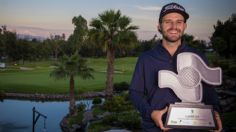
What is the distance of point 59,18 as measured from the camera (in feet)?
36.2

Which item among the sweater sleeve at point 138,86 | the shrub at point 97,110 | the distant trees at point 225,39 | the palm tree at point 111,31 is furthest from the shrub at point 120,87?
the sweater sleeve at point 138,86

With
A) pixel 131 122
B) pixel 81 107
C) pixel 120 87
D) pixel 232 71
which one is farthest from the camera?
pixel 120 87

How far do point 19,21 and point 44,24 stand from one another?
73cm

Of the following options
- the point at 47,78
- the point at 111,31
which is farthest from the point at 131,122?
the point at 111,31

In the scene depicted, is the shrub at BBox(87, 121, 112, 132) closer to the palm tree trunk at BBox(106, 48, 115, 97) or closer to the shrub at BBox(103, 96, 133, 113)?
the shrub at BBox(103, 96, 133, 113)

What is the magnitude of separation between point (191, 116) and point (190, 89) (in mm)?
96

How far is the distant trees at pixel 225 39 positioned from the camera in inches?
367

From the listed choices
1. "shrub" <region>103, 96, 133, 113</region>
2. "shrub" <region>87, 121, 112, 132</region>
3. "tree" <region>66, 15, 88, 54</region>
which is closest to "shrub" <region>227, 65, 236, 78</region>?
"shrub" <region>103, 96, 133, 113</region>

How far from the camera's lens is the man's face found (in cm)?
156

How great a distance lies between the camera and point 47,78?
40.7ft

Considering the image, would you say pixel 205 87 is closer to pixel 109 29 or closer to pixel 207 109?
pixel 207 109

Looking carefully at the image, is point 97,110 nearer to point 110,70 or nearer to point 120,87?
point 120,87

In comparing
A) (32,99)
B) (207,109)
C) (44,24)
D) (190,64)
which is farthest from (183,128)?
(32,99)

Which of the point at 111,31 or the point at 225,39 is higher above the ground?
the point at 111,31
